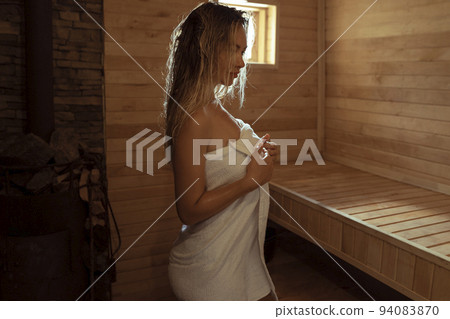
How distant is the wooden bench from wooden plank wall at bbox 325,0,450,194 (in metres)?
0.17

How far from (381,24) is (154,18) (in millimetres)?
1508

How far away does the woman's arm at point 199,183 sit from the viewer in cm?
118

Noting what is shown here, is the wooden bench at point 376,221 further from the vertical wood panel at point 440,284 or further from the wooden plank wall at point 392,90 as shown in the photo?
the wooden plank wall at point 392,90

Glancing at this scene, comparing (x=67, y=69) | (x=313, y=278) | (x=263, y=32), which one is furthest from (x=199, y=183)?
(x=263, y=32)

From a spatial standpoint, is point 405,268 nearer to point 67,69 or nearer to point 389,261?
point 389,261

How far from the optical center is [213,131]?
1.24 meters

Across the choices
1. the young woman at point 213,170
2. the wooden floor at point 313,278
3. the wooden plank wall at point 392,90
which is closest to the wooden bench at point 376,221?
the wooden plank wall at point 392,90

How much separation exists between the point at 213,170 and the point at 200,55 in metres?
0.33

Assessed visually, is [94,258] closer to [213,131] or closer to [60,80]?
[60,80]

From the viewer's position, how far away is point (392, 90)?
113 inches

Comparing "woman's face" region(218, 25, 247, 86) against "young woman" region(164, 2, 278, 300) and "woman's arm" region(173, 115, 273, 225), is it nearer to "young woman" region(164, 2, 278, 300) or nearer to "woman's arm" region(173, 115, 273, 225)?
"young woman" region(164, 2, 278, 300)

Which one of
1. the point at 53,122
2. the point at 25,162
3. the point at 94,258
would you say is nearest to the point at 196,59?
the point at 25,162

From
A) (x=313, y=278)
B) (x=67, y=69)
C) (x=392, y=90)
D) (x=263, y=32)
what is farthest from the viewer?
(x=263, y=32)

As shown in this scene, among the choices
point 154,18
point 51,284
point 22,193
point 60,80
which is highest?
point 154,18
